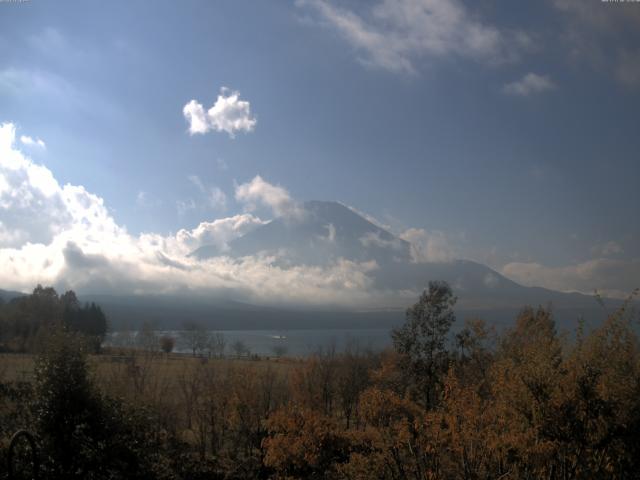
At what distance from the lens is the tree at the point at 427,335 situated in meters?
23.7

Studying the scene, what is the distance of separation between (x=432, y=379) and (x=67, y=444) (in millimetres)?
14986

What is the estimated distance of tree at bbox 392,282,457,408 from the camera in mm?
23719

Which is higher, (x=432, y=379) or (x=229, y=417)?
(x=432, y=379)

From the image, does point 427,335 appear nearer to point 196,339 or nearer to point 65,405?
point 65,405

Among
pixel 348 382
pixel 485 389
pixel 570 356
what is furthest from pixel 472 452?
pixel 348 382

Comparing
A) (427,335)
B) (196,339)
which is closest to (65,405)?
(427,335)

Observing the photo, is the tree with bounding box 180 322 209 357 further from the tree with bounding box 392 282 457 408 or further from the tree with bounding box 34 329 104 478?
the tree with bounding box 34 329 104 478

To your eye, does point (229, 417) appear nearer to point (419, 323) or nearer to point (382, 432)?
point (419, 323)

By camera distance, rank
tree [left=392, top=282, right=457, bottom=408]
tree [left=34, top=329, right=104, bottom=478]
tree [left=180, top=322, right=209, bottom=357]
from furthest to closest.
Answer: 1. tree [left=180, top=322, right=209, bottom=357]
2. tree [left=392, top=282, right=457, bottom=408]
3. tree [left=34, top=329, right=104, bottom=478]

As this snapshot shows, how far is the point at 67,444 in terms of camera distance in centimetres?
1428

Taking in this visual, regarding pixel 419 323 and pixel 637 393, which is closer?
pixel 637 393

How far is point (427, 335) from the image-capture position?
78.1 ft

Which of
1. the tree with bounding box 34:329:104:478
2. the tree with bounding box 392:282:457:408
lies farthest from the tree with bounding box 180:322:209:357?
the tree with bounding box 34:329:104:478

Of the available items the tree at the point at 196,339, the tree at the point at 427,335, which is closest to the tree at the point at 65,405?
the tree at the point at 427,335
